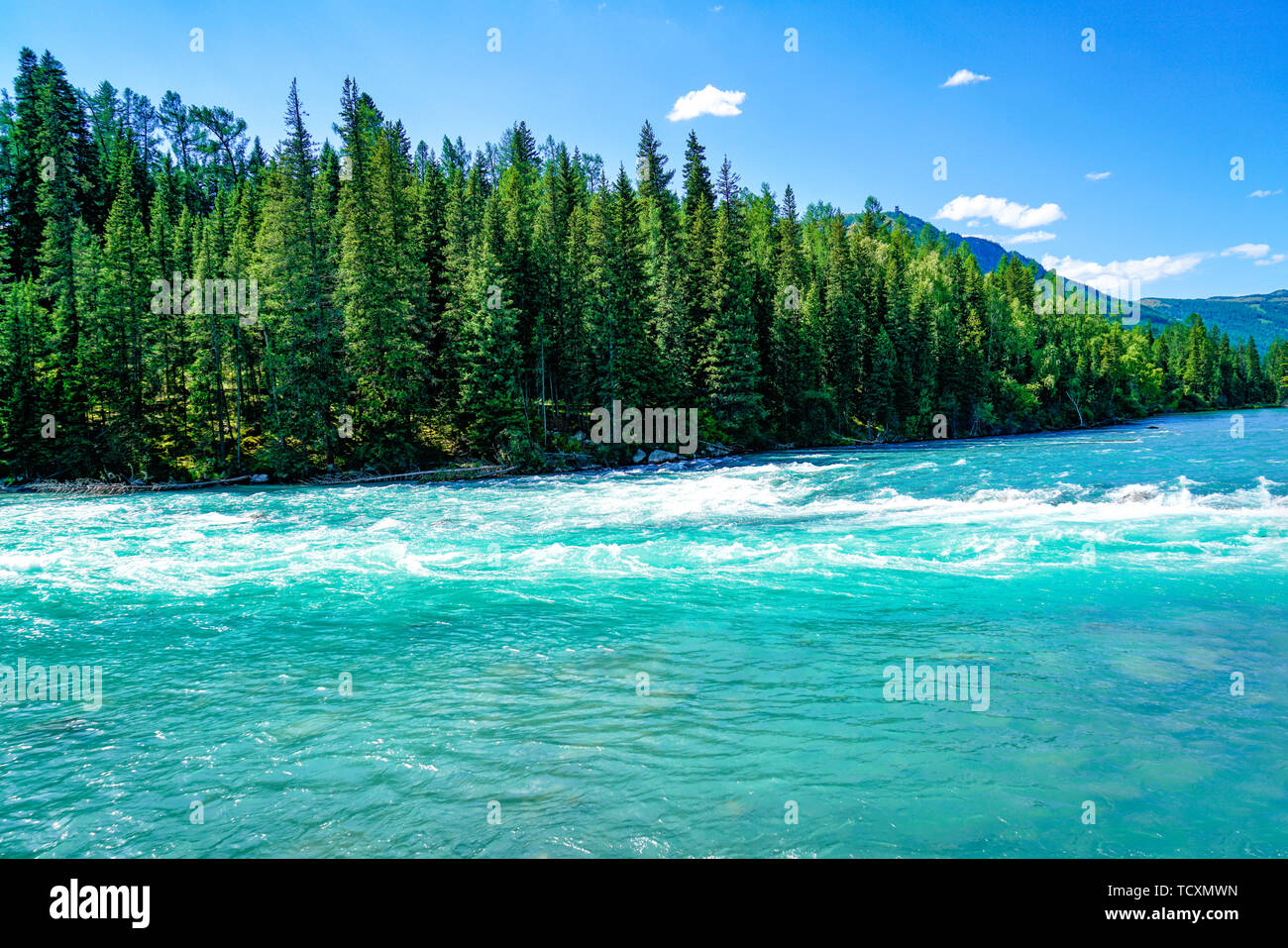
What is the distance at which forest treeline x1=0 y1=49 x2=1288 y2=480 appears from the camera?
1570 inches

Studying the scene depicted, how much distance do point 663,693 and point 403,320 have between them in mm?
38453

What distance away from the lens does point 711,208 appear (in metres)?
63.5

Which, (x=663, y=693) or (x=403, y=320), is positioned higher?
(x=403, y=320)

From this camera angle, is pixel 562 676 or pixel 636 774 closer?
pixel 636 774

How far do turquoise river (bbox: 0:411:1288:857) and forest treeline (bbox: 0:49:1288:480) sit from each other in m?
23.9

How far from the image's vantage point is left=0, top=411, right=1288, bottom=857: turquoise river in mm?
5984

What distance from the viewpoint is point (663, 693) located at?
28.4 ft

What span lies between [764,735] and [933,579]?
783cm

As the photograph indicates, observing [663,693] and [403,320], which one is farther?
[403,320]

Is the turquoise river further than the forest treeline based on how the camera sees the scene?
No

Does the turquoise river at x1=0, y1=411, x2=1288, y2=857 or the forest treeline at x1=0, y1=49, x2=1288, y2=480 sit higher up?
the forest treeline at x1=0, y1=49, x2=1288, y2=480
